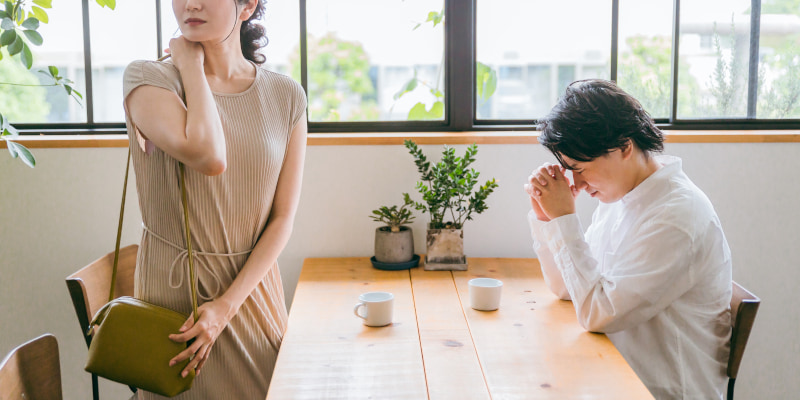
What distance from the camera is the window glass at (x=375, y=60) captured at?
2.52m

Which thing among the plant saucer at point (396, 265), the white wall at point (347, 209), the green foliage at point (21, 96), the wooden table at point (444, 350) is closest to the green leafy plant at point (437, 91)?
the white wall at point (347, 209)

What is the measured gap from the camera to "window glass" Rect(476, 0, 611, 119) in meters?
2.54

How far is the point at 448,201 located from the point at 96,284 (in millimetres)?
1098

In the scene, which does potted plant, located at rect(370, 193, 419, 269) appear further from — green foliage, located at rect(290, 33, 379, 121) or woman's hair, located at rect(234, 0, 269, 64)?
woman's hair, located at rect(234, 0, 269, 64)

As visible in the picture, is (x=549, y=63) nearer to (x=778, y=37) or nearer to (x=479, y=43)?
(x=479, y=43)

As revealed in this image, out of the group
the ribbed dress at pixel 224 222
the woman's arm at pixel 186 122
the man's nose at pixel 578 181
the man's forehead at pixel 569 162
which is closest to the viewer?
the woman's arm at pixel 186 122

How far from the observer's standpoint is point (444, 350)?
1432mm

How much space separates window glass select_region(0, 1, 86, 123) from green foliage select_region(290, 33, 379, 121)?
851 mm

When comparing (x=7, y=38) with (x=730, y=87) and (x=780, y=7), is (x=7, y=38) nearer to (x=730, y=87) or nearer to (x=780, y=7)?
(x=730, y=87)

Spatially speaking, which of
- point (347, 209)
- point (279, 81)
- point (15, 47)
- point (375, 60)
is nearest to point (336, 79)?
point (375, 60)

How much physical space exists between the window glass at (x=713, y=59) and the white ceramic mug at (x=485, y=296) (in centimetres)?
135

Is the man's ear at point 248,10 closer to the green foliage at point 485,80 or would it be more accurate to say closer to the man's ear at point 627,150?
the man's ear at point 627,150

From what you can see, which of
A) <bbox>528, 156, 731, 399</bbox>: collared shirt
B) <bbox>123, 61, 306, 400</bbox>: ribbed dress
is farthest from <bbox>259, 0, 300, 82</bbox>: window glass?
<bbox>528, 156, 731, 399</bbox>: collared shirt

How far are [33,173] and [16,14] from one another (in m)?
0.62
